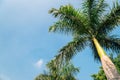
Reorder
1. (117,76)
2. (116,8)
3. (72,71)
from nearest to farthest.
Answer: (117,76), (116,8), (72,71)

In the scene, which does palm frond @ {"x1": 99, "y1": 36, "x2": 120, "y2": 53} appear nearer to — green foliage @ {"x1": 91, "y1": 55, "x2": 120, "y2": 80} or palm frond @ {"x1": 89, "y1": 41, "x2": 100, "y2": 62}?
palm frond @ {"x1": 89, "y1": 41, "x2": 100, "y2": 62}

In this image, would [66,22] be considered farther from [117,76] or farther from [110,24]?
[117,76]

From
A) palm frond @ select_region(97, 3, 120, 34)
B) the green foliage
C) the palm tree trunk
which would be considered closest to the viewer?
the palm tree trunk

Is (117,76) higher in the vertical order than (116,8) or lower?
lower

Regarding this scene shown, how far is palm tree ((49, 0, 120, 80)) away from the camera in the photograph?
21.6 m

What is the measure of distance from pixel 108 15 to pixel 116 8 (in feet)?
2.51

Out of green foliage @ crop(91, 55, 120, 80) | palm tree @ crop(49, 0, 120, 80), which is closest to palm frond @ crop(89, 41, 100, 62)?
palm tree @ crop(49, 0, 120, 80)

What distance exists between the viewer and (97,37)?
22.0 metres

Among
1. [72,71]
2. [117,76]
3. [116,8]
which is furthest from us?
[72,71]

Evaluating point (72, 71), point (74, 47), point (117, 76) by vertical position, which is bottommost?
point (117, 76)

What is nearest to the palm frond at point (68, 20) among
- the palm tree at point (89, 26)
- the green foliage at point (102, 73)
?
the palm tree at point (89, 26)

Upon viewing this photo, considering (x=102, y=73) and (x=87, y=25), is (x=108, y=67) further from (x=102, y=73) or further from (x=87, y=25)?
(x=102, y=73)

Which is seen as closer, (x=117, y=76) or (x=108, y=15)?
(x=117, y=76)

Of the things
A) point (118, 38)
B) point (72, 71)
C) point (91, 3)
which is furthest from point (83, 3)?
point (72, 71)
